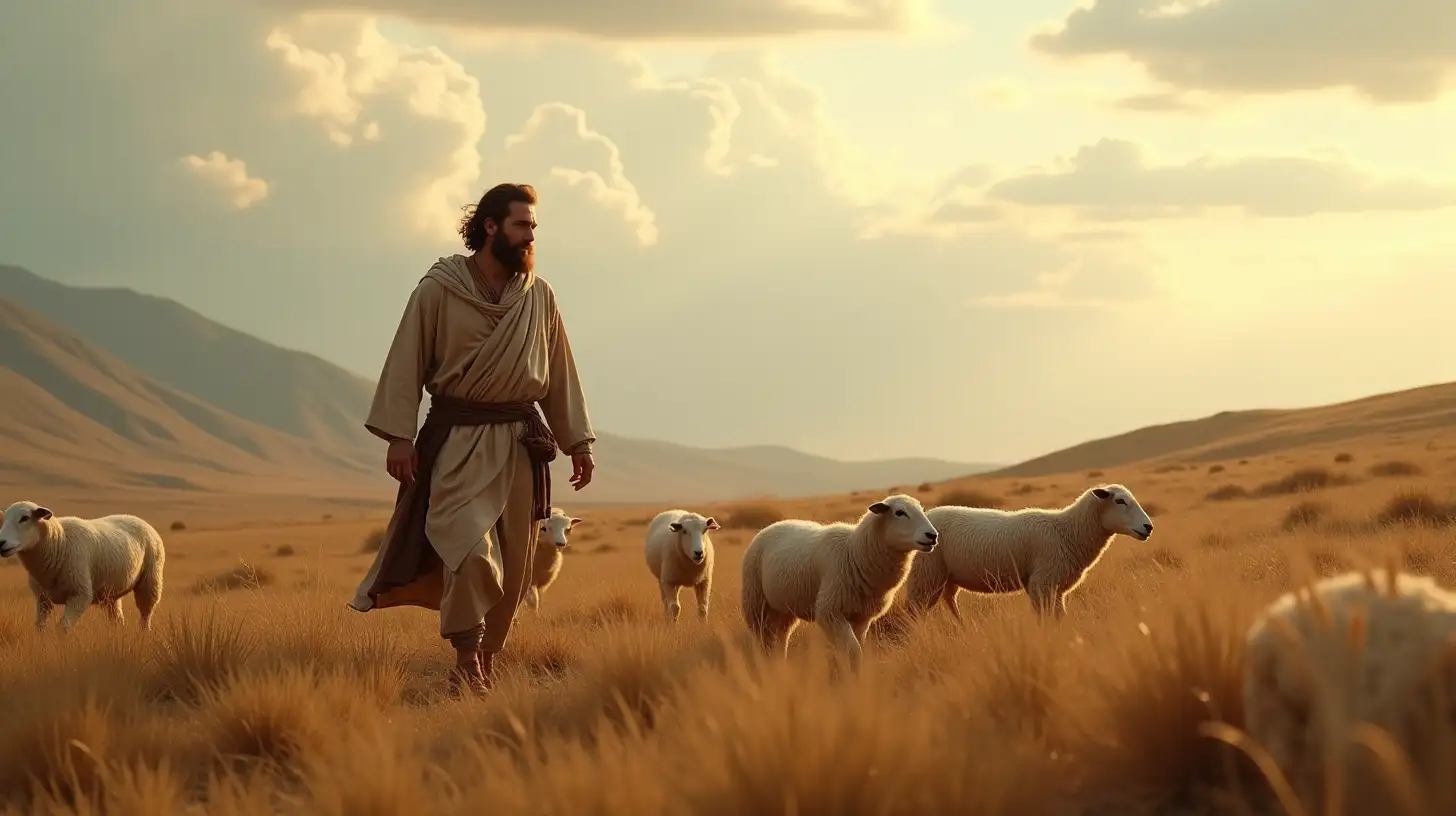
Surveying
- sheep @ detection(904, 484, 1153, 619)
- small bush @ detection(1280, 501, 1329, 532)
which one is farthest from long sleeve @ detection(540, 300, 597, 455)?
small bush @ detection(1280, 501, 1329, 532)

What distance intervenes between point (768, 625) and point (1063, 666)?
4.62 metres

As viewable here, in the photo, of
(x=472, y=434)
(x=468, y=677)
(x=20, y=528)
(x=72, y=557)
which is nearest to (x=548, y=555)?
(x=72, y=557)

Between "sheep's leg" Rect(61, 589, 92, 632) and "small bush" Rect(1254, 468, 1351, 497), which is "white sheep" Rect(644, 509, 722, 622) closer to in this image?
"sheep's leg" Rect(61, 589, 92, 632)

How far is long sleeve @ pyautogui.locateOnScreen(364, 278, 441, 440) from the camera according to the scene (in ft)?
24.9

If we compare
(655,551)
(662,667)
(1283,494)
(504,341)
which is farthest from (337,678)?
(1283,494)

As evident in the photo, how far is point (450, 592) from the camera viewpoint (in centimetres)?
738

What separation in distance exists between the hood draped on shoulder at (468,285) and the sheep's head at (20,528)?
4949mm

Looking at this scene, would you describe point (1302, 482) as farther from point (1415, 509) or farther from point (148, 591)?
point (148, 591)

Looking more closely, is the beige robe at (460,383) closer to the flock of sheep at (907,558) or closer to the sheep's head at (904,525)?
the flock of sheep at (907,558)

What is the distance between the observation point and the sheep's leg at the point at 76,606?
1030 cm

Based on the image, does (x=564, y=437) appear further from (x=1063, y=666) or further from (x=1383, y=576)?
(x=1383, y=576)

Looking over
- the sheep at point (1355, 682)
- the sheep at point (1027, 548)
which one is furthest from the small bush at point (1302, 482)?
the sheep at point (1355, 682)

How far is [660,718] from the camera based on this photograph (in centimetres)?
401

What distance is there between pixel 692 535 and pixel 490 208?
488 cm
